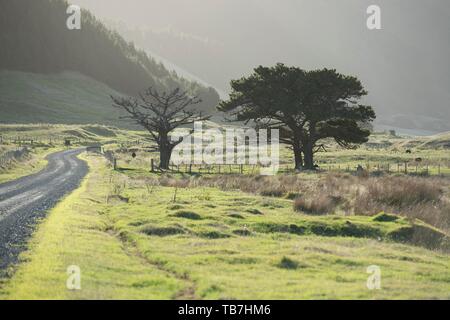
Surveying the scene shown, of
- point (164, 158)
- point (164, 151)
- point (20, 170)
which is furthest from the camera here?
point (164, 151)

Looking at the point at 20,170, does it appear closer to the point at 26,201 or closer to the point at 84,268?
the point at 26,201

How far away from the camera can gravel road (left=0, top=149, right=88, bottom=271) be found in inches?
733

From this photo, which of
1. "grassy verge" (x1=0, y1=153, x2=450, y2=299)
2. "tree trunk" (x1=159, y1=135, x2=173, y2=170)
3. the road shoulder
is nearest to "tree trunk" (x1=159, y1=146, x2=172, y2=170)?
"tree trunk" (x1=159, y1=135, x2=173, y2=170)

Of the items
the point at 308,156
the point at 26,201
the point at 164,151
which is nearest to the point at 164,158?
the point at 164,151

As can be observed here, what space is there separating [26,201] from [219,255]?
17.0m

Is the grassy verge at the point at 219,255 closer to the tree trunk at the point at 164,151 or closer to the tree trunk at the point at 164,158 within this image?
the tree trunk at the point at 164,158

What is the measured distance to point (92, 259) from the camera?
53.9ft

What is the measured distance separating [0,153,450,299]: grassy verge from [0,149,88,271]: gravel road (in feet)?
2.17

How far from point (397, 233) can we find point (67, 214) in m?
14.9

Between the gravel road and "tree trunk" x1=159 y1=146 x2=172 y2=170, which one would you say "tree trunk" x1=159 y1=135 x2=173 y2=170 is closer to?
"tree trunk" x1=159 y1=146 x2=172 y2=170

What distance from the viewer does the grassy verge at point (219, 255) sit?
13.6 m

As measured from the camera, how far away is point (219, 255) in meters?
17.5
